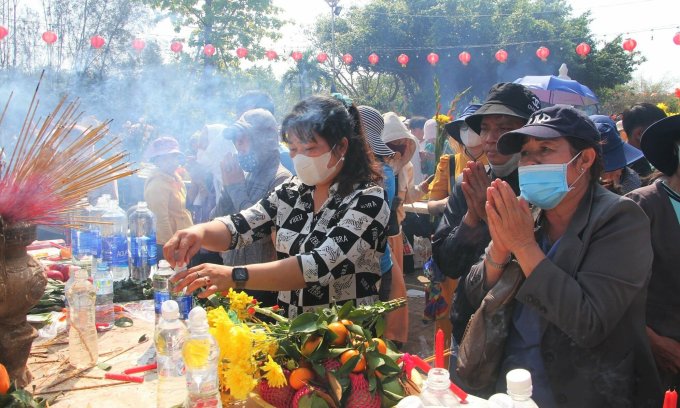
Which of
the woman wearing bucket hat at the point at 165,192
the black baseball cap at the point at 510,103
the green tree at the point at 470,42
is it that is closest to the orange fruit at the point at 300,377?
the black baseball cap at the point at 510,103

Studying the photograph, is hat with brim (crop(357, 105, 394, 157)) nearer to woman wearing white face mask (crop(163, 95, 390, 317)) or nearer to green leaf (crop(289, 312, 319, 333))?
woman wearing white face mask (crop(163, 95, 390, 317))

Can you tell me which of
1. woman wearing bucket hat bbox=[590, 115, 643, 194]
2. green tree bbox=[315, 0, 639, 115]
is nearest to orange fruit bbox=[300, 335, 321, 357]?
woman wearing bucket hat bbox=[590, 115, 643, 194]

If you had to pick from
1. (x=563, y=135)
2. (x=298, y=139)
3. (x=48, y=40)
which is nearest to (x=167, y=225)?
(x=298, y=139)

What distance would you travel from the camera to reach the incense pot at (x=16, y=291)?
5.54 feet

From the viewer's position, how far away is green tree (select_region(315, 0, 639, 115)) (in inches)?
1194

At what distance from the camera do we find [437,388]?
1.24 m

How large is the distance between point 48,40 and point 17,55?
12.0ft

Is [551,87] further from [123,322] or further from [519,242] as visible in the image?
[123,322]

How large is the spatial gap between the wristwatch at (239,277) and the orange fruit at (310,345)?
1.87ft

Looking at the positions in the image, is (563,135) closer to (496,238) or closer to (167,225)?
(496,238)

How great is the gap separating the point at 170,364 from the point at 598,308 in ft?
4.34

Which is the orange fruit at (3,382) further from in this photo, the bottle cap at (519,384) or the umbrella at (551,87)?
the umbrella at (551,87)

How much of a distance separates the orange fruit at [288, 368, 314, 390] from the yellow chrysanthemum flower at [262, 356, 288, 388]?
0.04 meters

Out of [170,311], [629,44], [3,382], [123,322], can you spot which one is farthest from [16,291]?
[629,44]
